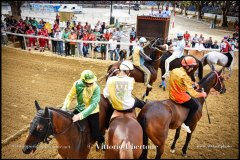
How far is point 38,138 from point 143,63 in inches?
240

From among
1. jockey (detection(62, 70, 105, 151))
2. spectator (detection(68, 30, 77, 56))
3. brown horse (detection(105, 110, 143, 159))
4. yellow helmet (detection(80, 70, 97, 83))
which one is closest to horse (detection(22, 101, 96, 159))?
jockey (detection(62, 70, 105, 151))

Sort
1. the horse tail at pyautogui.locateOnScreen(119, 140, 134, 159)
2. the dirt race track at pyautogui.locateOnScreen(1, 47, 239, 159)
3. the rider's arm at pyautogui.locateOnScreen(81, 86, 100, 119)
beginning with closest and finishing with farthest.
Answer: the horse tail at pyautogui.locateOnScreen(119, 140, 134, 159)
the rider's arm at pyautogui.locateOnScreen(81, 86, 100, 119)
the dirt race track at pyautogui.locateOnScreen(1, 47, 239, 159)

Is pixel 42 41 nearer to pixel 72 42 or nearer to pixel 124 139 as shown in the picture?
pixel 72 42

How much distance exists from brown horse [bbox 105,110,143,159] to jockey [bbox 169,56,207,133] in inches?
63.6

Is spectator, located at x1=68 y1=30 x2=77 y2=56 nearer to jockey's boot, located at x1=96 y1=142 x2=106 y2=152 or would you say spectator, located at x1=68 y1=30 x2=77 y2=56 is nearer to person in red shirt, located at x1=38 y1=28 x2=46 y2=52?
person in red shirt, located at x1=38 y1=28 x2=46 y2=52

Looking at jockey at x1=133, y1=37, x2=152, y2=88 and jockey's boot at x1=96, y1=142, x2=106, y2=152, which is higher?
jockey at x1=133, y1=37, x2=152, y2=88

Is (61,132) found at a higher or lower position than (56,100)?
higher

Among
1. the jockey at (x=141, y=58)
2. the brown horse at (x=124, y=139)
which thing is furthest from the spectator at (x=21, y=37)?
the brown horse at (x=124, y=139)

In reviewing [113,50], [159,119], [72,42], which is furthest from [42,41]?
[159,119]

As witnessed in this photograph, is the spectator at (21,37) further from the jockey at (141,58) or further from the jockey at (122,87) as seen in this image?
the jockey at (122,87)

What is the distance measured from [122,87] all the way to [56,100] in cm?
509

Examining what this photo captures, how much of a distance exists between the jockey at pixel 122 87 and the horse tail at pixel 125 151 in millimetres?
992

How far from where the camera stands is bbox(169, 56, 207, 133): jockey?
5.51m

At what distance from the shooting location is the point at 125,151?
4.18 meters
